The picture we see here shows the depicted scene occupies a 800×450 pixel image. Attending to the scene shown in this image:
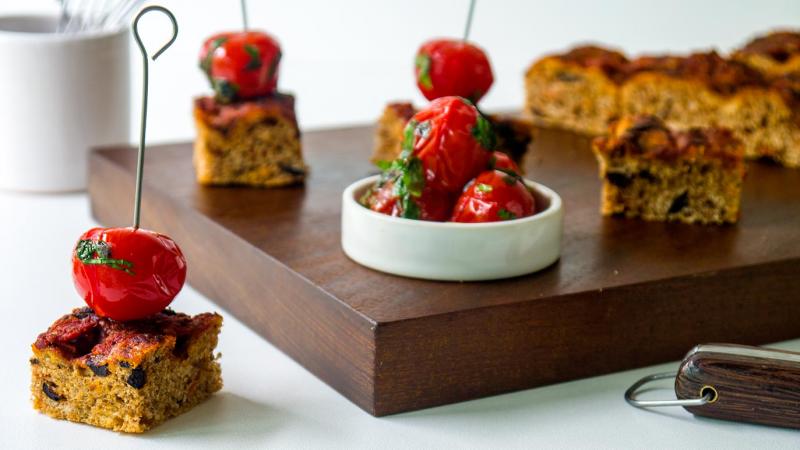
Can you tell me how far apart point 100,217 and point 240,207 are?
1.43 feet

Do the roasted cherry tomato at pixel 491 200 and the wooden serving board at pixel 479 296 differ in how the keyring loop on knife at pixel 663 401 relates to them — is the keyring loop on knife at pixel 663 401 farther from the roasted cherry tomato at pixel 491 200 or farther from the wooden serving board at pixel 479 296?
the roasted cherry tomato at pixel 491 200

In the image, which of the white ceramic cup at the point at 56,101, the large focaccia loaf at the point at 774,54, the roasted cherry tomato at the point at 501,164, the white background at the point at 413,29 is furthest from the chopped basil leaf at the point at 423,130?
the white background at the point at 413,29

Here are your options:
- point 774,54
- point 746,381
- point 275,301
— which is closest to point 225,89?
point 275,301

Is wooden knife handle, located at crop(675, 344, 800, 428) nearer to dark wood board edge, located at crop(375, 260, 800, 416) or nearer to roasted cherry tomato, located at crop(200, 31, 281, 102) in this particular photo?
dark wood board edge, located at crop(375, 260, 800, 416)

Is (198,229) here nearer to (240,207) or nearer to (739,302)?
(240,207)

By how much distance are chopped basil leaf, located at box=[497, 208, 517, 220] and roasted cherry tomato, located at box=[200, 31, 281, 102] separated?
0.67 m

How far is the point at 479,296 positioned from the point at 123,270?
0.48 meters

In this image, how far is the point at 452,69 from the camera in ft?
7.18

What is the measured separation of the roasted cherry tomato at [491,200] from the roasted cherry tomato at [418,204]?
2 cm

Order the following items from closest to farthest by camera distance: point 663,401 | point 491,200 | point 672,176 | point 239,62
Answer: point 663,401 < point 491,200 < point 672,176 < point 239,62

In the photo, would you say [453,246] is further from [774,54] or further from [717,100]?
[774,54]

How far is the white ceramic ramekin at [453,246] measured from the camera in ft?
5.79

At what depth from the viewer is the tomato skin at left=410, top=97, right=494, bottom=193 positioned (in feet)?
5.86

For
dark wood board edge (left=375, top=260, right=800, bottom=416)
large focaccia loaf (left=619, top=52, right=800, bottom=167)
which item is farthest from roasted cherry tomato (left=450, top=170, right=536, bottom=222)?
large focaccia loaf (left=619, top=52, right=800, bottom=167)
